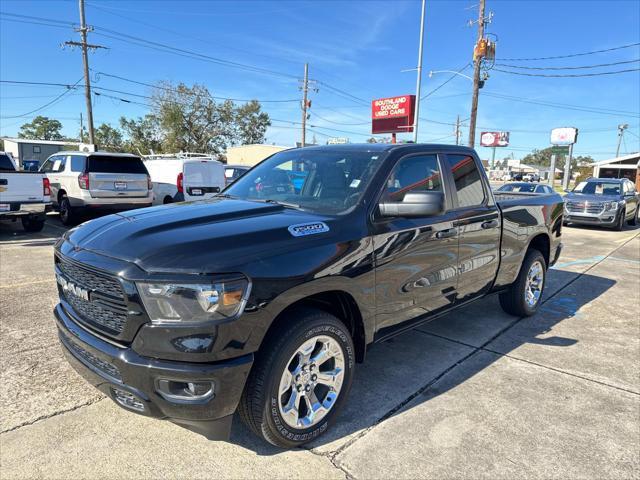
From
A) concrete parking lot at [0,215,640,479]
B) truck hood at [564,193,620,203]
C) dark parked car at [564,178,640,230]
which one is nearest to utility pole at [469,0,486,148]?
dark parked car at [564,178,640,230]

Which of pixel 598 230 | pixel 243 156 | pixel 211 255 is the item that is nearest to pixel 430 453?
pixel 211 255

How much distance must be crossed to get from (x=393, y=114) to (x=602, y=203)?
83.1 ft

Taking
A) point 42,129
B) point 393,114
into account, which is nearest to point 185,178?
point 393,114

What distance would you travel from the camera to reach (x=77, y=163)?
11039 mm

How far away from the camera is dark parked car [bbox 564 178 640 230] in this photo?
1445cm

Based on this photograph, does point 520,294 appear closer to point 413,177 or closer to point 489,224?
point 489,224

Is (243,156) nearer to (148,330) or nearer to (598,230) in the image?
(598,230)

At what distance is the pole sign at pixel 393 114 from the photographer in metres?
36.5

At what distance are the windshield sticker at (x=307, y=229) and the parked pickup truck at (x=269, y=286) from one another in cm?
1

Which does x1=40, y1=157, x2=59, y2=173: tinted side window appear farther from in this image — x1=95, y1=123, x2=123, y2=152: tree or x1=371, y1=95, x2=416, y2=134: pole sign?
x1=95, y1=123, x2=123, y2=152: tree

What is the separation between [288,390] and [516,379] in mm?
2159

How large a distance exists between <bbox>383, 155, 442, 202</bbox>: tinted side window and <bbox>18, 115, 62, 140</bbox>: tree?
11228 cm

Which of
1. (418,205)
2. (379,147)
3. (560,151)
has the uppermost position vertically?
(560,151)

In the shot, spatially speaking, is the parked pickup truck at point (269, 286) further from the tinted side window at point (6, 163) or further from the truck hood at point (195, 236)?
the tinted side window at point (6, 163)
